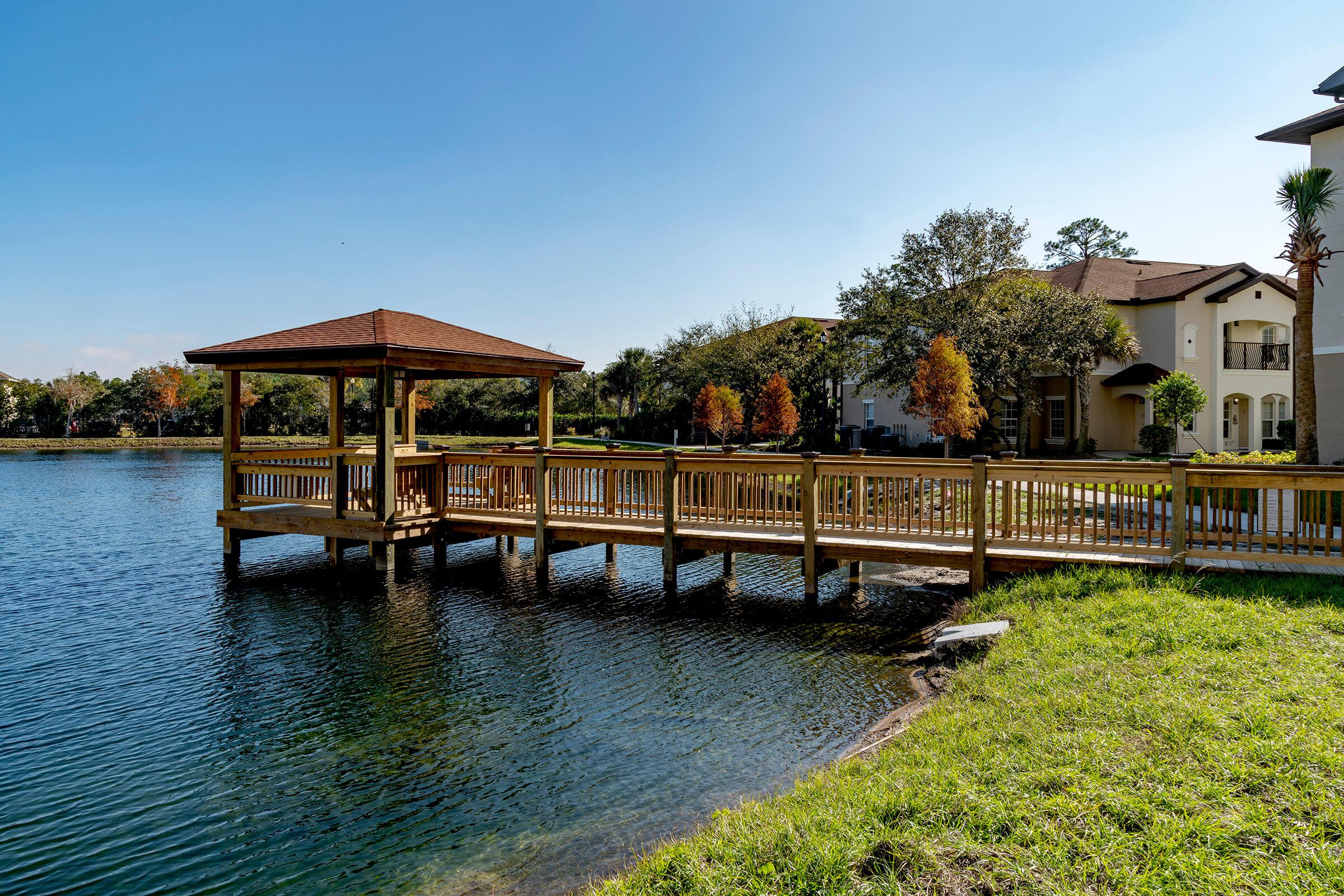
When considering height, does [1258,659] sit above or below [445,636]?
above

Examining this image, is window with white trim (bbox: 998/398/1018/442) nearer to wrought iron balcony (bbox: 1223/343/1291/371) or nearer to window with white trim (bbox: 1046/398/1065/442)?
window with white trim (bbox: 1046/398/1065/442)

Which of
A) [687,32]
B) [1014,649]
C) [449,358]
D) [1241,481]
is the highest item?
→ [687,32]

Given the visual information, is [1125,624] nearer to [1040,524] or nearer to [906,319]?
[1040,524]

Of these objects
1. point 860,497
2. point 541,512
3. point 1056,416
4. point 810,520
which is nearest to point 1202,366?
point 1056,416

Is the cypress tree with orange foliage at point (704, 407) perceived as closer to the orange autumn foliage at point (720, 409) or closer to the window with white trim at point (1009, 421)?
the orange autumn foliage at point (720, 409)

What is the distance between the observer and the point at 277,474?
45.2 ft

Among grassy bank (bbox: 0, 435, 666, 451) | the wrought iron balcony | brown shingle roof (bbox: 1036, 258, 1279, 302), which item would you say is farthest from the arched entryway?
grassy bank (bbox: 0, 435, 666, 451)

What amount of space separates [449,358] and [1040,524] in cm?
971

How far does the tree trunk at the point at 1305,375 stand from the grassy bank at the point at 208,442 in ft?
112

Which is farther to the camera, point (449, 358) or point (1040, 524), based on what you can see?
point (449, 358)

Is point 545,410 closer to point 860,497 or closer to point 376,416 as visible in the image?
point 376,416

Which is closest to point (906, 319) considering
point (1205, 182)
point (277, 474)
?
point (1205, 182)

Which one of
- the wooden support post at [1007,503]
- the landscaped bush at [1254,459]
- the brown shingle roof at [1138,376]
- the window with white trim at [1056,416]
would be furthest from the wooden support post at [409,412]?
the brown shingle roof at [1138,376]

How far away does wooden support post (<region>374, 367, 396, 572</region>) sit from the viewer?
12133mm
